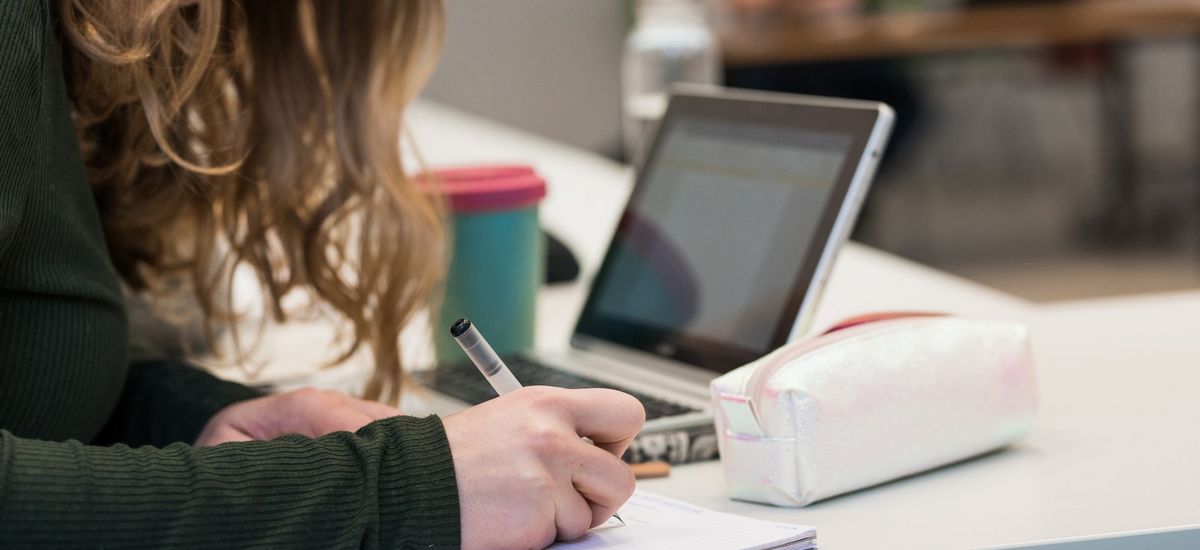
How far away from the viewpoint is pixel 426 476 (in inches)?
22.8

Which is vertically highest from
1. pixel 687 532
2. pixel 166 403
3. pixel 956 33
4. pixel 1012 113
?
pixel 956 33

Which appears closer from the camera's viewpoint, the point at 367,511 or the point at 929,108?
the point at 367,511

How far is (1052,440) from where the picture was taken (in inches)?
31.5

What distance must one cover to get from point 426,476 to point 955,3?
4.12 m

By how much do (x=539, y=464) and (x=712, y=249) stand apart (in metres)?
0.40

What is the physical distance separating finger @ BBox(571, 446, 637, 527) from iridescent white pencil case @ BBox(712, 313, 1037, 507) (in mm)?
96

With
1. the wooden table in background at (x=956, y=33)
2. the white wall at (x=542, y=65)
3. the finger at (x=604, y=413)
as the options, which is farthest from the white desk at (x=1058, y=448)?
the white wall at (x=542, y=65)

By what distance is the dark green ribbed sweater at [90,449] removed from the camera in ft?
1.78

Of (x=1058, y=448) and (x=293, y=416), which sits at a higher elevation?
(x=1058, y=448)

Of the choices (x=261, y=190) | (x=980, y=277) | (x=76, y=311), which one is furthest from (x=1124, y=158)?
(x=76, y=311)

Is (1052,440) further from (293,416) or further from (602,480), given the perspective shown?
(293,416)

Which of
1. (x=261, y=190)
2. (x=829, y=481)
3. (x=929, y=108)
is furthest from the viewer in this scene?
(x=929, y=108)

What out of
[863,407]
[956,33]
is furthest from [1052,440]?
[956,33]

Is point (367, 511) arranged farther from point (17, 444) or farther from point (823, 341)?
point (823, 341)
